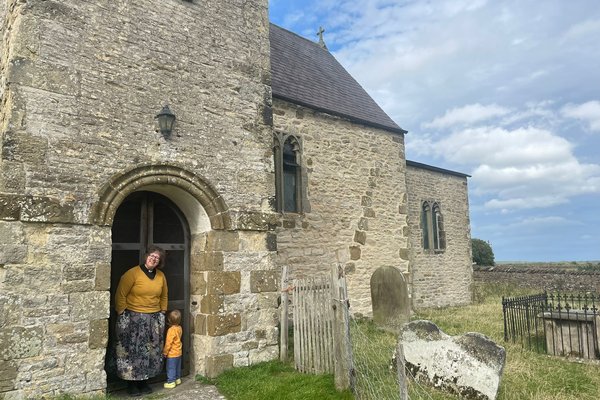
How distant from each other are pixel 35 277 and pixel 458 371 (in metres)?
5.11

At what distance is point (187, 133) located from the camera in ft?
19.7

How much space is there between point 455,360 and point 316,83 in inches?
350

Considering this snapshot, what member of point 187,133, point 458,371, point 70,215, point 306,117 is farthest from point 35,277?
point 306,117

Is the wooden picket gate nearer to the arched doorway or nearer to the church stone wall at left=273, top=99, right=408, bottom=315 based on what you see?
the arched doorway

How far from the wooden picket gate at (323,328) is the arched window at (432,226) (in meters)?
9.56

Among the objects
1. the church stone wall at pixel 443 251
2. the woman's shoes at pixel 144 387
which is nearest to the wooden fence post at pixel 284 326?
the woman's shoes at pixel 144 387

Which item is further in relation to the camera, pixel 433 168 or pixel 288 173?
pixel 433 168

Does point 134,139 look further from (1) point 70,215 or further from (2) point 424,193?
(2) point 424,193

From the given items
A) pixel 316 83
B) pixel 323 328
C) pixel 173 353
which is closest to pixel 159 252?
pixel 173 353

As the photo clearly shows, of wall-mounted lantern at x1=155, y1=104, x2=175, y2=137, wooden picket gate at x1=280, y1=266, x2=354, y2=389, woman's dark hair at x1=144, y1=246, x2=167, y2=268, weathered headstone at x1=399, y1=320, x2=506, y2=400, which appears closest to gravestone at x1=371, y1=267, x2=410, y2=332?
weathered headstone at x1=399, y1=320, x2=506, y2=400

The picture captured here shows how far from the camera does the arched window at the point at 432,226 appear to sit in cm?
1489

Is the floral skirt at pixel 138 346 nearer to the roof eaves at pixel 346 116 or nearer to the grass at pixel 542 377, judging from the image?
the grass at pixel 542 377

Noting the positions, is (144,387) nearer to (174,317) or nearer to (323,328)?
(174,317)

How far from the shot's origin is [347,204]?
1106 cm
